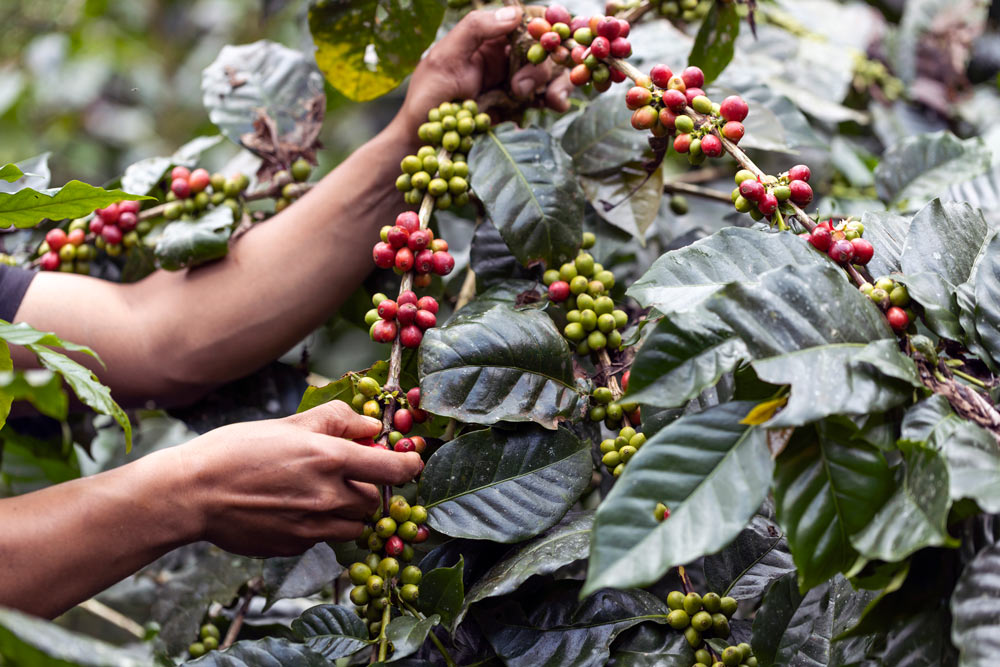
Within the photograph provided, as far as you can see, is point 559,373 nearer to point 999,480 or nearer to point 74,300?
point 999,480

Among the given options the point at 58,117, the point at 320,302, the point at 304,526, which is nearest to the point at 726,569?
the point at 304,526

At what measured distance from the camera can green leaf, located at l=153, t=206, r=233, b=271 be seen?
119 centimetres

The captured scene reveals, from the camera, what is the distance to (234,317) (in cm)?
123

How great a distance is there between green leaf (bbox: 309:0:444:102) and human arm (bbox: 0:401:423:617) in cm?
59

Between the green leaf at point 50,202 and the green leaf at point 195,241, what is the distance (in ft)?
1.12

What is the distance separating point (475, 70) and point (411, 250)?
32cm

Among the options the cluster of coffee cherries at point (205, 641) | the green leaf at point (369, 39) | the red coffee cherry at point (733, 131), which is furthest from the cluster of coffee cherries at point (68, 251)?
the red coffee cherry at point (733, 131)

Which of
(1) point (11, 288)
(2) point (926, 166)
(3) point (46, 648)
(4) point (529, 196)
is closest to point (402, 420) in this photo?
(4) point (529, 196)

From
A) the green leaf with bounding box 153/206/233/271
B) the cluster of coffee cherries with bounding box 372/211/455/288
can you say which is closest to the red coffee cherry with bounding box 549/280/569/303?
the cluster of coffee cherries with bounding box 372/211/455/288

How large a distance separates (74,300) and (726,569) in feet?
3.30

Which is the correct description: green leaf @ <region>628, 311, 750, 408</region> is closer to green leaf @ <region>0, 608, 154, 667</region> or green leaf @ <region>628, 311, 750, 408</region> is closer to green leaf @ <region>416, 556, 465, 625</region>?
green leaf @ <region>416, 556, 465, 625</region>

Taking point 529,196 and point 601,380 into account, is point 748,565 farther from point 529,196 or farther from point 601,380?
point 529,196

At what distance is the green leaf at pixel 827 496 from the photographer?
62cm

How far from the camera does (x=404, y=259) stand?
0.92m
